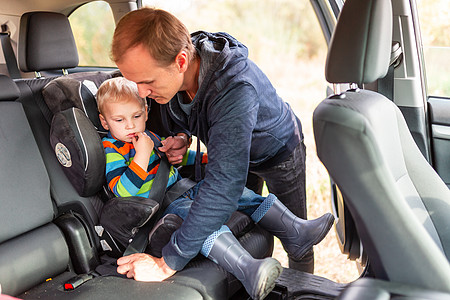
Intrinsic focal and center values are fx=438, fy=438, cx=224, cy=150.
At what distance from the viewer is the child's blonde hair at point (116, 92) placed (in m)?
1.94

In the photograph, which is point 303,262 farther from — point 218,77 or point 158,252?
point 218,77

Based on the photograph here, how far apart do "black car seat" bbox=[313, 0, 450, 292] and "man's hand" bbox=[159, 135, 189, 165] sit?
95 cm

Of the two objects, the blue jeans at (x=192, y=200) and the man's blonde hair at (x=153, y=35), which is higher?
the man's blonde hair at (x=153, y=35)

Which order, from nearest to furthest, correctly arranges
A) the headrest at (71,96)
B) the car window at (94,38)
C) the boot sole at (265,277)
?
1. the boot sole at (265,277)
2. the headrest at (71,96)
3. the car window at (94,38)

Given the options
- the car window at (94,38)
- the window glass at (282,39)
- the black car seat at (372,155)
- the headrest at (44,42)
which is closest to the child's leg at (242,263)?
the black car seat at (372,155)

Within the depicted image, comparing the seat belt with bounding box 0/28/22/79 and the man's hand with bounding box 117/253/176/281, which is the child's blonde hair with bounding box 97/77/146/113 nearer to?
the man's hand with bounding box 117/253/176/281

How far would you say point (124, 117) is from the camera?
1964mm

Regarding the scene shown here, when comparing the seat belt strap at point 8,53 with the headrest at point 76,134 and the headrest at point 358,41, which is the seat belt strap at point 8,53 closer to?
the headrest at point 76,134

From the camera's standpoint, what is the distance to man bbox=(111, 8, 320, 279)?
1587mm

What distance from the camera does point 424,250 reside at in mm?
1171

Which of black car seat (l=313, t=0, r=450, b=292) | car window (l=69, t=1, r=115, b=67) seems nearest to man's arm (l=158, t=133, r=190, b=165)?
black car seat (l=313, t=0, r=450, b=292)

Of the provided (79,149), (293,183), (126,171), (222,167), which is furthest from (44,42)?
(293,183)

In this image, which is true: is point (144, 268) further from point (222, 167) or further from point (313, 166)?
point (313, 166)

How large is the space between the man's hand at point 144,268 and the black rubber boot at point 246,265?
7.4 inches
